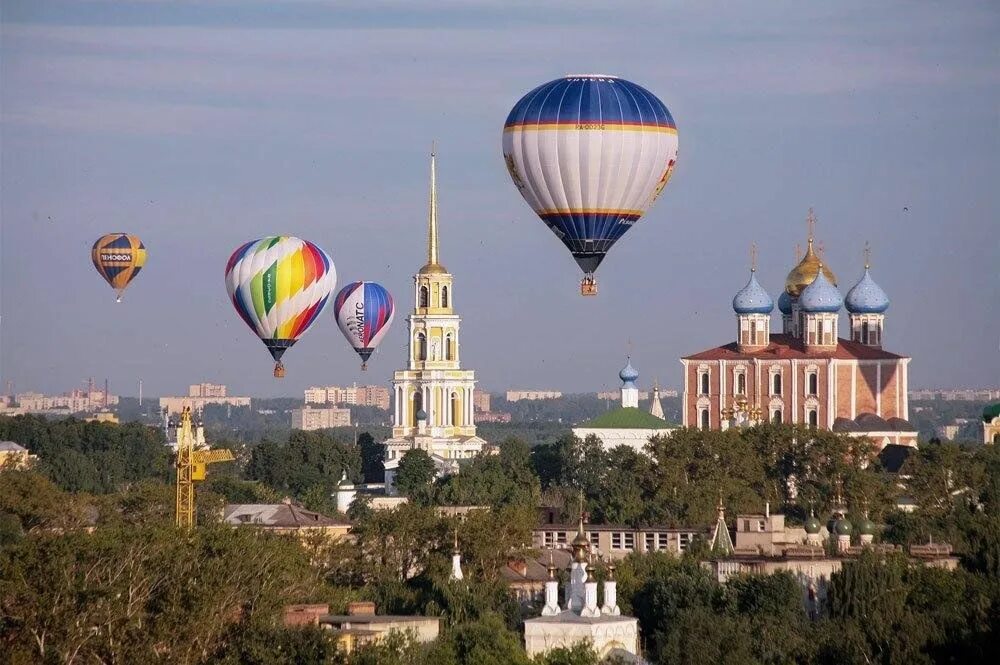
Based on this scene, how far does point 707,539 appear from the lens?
61.6 metres

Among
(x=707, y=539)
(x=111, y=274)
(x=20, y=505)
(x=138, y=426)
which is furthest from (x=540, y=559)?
(x=138, y=426)

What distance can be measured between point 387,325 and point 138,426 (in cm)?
1975

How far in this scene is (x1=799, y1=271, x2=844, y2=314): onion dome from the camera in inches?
3666

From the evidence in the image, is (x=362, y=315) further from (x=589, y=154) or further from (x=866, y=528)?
(x=589, y=154)

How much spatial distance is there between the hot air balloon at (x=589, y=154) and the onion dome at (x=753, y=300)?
41.5m

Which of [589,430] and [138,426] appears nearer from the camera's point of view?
[589,430]

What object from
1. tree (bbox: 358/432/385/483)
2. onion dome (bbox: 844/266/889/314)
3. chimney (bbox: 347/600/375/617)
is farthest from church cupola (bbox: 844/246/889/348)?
chimney (bbox: 347/600/375/617)

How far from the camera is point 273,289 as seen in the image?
2660 inches

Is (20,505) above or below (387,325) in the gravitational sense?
below

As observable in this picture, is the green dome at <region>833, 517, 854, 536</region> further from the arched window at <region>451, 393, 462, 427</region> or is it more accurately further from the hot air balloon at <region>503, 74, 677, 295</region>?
the arched window at <region>451, 393, 462, 427</region>

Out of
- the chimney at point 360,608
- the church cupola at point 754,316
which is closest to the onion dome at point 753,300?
the church cupola at point 754,316

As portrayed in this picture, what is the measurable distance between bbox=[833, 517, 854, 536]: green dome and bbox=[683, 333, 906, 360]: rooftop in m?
34.3

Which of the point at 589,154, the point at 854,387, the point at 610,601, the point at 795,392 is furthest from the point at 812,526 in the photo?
the point at 854,387

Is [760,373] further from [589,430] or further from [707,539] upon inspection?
[707,539]
